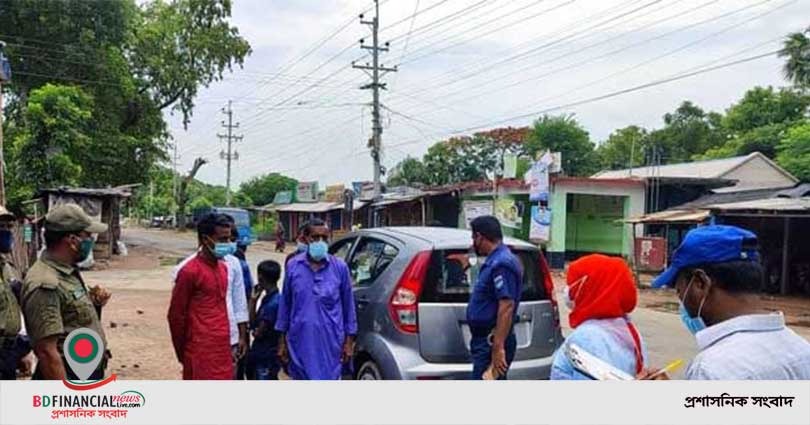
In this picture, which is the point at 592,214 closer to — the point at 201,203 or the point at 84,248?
the point at 201,203

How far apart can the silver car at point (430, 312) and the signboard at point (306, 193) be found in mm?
11176

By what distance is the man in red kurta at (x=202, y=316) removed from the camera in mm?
3340

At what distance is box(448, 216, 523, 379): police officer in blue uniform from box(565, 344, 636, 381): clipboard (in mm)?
1416

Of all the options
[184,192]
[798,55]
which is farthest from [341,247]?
[798,55]

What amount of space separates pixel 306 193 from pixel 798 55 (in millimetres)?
16151

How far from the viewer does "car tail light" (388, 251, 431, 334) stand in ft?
11.7

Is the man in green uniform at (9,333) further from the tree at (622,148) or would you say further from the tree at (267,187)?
the tree at (622,148)

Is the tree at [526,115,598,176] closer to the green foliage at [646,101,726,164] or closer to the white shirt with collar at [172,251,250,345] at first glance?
the green foliage at [646,101,726,164]

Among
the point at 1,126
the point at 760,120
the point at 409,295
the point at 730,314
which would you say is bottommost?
the point at 409,295

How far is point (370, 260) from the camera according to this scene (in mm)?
4145

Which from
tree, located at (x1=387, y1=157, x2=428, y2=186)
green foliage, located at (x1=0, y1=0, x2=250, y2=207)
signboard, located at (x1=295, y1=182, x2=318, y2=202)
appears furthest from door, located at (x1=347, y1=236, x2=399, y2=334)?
tree, located at (x1=387, y1=157, x2=428, y2=186)

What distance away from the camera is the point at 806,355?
160cm

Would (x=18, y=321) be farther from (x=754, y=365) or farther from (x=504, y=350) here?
(x=754, y=365)
